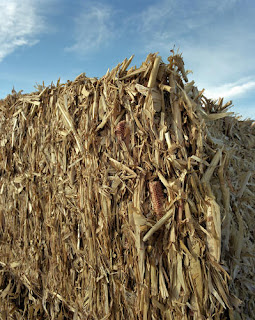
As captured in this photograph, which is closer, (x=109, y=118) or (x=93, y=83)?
(x=109, y=118)

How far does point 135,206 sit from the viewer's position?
2.07 metres

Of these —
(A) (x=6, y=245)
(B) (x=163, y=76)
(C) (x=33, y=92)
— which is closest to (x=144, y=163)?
(B) (x=163, y=76)

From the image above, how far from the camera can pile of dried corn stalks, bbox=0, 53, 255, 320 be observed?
1898 millimetres

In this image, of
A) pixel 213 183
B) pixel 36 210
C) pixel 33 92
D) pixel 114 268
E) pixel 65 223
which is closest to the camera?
pixel 213 183

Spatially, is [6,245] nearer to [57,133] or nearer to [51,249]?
[51,249]

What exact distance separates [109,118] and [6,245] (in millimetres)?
2367

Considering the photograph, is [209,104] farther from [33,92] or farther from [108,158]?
[33,92]

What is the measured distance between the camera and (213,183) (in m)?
2.03

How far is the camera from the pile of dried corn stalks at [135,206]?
190cm

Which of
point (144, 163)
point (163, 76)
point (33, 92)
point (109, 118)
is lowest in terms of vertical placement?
point (144, 163)

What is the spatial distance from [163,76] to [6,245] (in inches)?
114

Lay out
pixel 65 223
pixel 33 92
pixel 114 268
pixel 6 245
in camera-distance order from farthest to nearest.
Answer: pixel 6 245 → pixel 33 92 → pixel 65 223 → pixel 114 268

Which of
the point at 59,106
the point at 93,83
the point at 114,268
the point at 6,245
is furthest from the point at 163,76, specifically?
the point at 6,245

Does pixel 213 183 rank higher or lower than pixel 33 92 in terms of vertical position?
lower
